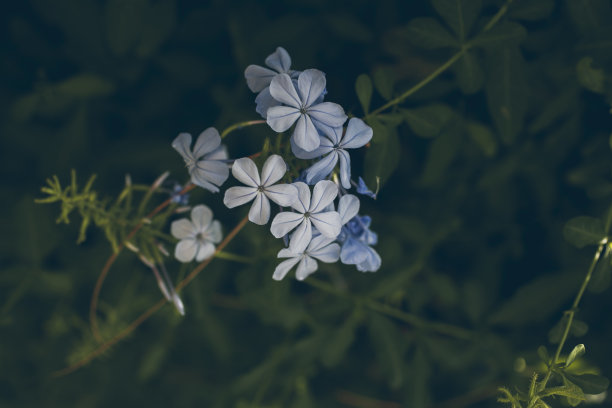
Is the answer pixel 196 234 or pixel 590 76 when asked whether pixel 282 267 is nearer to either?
pixel 196 234

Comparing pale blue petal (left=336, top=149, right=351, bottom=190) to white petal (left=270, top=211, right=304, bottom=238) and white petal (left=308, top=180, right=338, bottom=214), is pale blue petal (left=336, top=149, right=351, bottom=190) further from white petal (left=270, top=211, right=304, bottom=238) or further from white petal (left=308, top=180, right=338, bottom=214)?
white petal (left=270, top=211, right=304, bottom=238)

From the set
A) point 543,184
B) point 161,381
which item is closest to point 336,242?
point 543,184

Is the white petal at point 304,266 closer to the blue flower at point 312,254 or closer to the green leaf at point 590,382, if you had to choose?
the blue flower at point 312,254

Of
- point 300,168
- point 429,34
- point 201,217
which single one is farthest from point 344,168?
point 429,34

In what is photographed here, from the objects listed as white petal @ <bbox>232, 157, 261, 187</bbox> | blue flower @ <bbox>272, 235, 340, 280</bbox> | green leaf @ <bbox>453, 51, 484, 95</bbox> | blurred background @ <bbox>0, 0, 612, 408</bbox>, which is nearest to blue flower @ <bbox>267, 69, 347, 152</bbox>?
white petal @ <bbox>232, 157, 261, 187</bbox>

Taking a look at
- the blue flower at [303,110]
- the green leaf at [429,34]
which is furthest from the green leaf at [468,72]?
the blue flower at [303,110]
